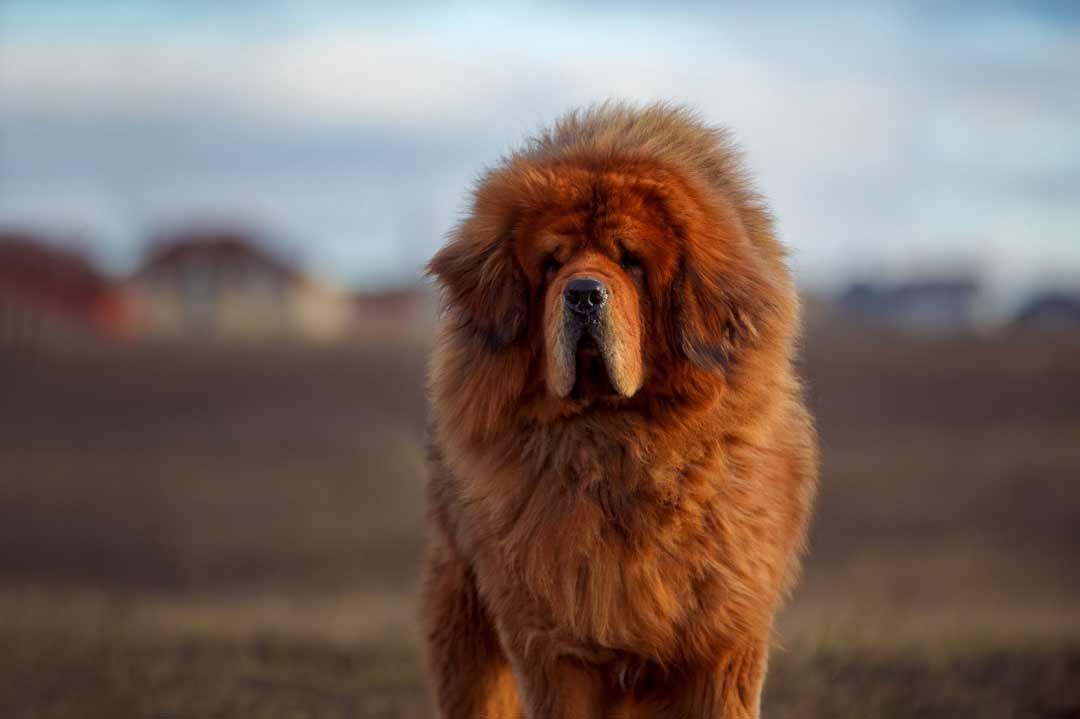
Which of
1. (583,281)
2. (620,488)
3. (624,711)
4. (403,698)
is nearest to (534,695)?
(624,711)

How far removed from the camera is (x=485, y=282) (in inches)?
184

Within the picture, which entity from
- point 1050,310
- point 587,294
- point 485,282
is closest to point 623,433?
point 587,294

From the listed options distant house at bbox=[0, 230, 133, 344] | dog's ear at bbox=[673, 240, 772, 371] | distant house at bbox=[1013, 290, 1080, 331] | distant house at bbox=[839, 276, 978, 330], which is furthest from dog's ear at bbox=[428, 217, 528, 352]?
distant house at bbox=[839, 276, 978, 330]

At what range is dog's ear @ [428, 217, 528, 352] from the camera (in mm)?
4613

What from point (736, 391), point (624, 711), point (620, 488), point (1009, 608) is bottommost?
point (1009, 608)

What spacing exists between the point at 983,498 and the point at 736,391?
15227 millimetres

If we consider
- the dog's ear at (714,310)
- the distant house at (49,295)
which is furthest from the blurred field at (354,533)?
the dog's ear at (714,310)

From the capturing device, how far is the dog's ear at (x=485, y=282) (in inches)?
182

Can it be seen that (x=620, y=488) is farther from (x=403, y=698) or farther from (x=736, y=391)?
(x=403, y=698)

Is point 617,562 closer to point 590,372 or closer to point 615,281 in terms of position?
point 590,372

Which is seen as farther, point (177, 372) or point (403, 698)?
point (177, 372)

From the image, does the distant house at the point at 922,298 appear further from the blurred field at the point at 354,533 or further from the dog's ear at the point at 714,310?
the dog's ear at the point at 714,310

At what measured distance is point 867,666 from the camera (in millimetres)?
7609

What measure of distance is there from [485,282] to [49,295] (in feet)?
79.8
